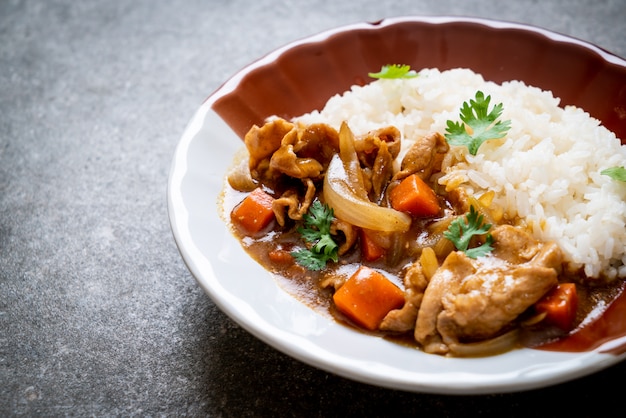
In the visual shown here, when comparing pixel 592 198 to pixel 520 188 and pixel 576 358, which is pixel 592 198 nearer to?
pixel 520 188

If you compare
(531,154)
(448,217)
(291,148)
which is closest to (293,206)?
(291,148)

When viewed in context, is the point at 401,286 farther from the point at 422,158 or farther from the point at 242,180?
the point at 242,180

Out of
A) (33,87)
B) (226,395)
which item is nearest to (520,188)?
(226,395)

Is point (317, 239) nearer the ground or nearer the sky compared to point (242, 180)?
nearer the sky

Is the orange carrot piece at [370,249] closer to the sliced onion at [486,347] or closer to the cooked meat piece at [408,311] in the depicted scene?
the cooked meat piece at [408,311]

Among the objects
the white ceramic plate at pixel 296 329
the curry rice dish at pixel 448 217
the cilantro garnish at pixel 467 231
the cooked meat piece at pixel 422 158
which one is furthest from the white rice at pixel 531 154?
the white ceramic plate at pixel 296 329

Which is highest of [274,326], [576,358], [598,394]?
[576,358]
